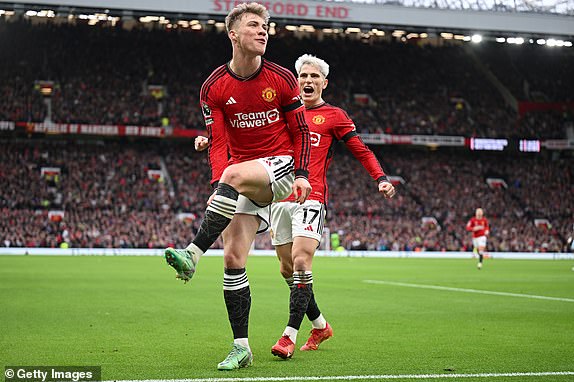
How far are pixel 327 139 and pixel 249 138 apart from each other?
1.70 metres

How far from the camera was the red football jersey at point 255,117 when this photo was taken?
641 centimetres

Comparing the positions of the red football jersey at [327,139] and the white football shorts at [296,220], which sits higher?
the red football jersey at [327,139]

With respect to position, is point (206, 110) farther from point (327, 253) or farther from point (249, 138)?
point (327, 253)

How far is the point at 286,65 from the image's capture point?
5259 centimetres

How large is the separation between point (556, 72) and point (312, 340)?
53.8 meters

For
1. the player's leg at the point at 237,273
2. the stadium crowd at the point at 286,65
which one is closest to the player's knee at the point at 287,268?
the player's leg at the point at 237,273

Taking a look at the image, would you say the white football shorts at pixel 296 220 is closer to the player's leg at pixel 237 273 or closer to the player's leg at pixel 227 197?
the player's leg at pixel 237 273

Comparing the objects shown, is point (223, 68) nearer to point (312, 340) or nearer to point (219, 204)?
point (219, 204)

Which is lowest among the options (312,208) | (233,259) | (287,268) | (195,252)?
(287,268)

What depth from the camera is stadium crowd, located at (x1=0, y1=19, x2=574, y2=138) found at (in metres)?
48.8

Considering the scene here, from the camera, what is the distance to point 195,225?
4453 cm

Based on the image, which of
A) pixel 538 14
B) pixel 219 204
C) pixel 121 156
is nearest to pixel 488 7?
pixel 538 14

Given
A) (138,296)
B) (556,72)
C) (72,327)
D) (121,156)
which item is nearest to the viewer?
(72,327)
